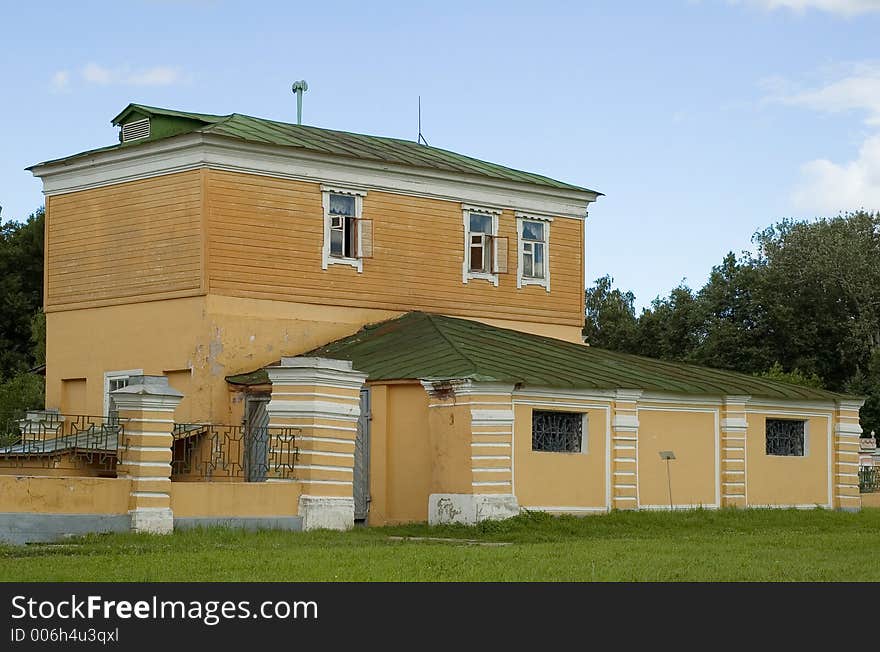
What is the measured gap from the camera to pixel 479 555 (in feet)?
61.1

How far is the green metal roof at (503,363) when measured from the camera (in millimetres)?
25781

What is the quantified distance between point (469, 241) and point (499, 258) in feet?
2.48

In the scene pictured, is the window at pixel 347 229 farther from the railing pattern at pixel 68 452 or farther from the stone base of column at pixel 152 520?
the stone base of column at pixel 152 520

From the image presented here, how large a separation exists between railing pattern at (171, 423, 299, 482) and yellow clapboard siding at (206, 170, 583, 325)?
285 centimetres

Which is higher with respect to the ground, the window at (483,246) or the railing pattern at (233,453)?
the window at (483,246)

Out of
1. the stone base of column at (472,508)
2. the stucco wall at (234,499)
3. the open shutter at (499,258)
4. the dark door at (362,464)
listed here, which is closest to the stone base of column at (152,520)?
the stucco wall at (234,499)

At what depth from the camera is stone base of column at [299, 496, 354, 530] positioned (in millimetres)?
23156

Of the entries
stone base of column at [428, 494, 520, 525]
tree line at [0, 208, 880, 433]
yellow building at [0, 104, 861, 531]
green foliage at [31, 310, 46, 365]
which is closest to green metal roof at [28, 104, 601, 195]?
yellow building at [0, 104, 861, 531]

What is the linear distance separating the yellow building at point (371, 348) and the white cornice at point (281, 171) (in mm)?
43

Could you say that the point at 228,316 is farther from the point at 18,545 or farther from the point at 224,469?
the point at 18,545

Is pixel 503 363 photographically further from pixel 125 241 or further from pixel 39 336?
pixel 39 336

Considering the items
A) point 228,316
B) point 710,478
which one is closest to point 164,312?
point 228,316

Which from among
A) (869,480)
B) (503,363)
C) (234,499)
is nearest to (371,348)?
(503,363)

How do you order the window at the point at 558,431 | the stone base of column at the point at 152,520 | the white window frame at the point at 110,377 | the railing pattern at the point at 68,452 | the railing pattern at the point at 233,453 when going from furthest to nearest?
Answer: the white window frame at the point at 110,377
the window at the point at 558,431
the railing pattern at the point at 68,452
the railing pattern at the point at 233,453
the stone base of column at the point at 152,520
